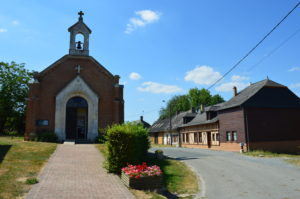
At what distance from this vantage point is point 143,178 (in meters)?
9.93

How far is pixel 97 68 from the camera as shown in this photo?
2858cm

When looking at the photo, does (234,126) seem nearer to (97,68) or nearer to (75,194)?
(97,68)

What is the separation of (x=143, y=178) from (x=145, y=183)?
0.19 meters

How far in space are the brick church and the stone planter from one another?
17.8 m

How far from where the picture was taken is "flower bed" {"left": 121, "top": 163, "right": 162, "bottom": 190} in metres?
9.81

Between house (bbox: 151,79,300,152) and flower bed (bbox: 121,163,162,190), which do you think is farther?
house (bbox: 151,79,300,152)

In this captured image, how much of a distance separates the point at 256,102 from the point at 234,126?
3563 mm

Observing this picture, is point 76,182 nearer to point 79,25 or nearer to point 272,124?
point 79,25

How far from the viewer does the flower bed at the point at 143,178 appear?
386 inches

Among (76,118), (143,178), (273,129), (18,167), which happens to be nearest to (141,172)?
(143,178)

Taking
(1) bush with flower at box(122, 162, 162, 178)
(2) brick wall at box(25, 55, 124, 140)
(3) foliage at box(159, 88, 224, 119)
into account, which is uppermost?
(3) foliage at box(159, 88, 224, 119)

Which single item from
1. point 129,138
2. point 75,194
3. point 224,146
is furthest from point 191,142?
point 75,194

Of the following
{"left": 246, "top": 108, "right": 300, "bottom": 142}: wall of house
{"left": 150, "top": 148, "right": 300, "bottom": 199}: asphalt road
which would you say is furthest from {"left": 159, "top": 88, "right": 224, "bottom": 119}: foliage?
{"left": 150, "top": 148, "right": 300, "bottom": 199}: asphalt road

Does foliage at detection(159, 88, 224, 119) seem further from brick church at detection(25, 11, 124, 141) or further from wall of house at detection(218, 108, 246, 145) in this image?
brick church at detection(25, 11, 124, 141)
